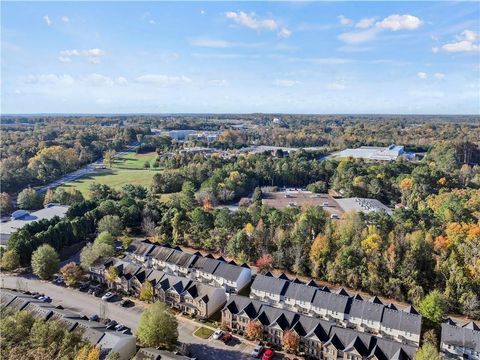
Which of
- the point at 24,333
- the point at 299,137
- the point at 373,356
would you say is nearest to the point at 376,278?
the point at 373,356

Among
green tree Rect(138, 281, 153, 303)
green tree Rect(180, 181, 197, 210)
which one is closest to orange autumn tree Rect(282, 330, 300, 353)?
green tree Rect(138, 281, 153, 303)

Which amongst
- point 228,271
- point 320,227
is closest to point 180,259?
point 228,271

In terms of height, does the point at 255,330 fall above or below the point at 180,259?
below

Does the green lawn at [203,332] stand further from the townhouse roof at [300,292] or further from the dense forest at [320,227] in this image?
the dense forest at [320,227]

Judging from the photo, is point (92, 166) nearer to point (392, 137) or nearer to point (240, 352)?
point (240, 352)

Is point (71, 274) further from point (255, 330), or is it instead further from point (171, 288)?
point (255, 330)

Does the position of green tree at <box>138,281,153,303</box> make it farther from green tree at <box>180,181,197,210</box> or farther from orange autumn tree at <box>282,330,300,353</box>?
green tree at <box>180,181,197,210</box>
